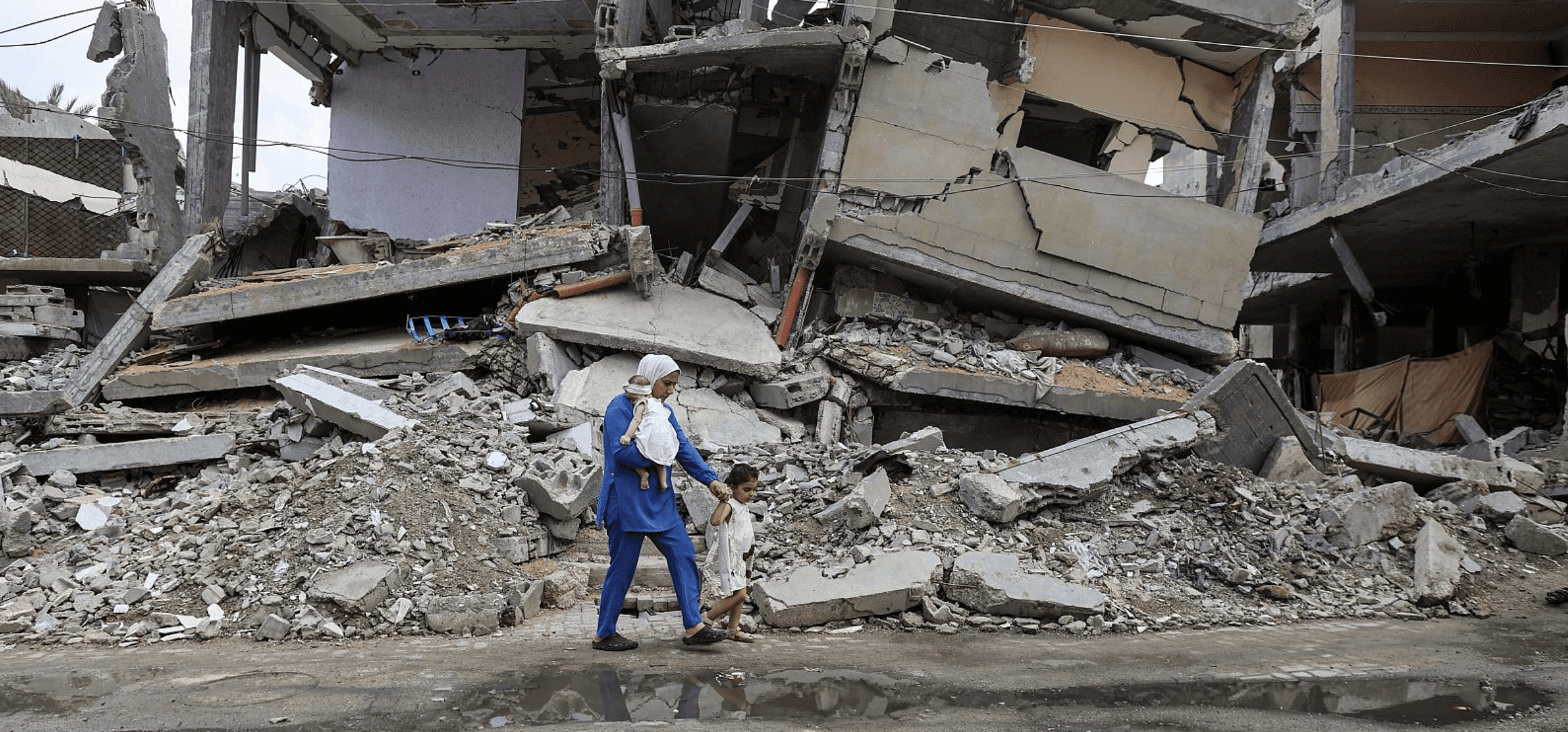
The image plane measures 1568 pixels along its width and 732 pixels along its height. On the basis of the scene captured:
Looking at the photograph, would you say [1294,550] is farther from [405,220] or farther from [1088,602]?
[405,220]

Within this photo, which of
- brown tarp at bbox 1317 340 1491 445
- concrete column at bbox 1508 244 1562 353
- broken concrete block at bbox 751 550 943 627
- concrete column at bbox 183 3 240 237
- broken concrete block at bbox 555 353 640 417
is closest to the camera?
broken concrete block at bbox 751 550 943 627

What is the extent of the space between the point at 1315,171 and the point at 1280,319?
25.1 feet

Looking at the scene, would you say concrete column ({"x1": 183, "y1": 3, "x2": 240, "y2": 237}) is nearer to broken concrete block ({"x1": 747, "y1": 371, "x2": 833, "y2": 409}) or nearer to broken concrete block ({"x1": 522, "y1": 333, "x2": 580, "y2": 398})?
broken concrete block ({"x1": 522, "y1": 333, "x2": 580, "y2": 398})

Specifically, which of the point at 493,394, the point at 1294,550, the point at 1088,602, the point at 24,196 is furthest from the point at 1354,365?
the point at 24,196

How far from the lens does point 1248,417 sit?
26.0 feet

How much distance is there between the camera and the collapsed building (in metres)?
5.64

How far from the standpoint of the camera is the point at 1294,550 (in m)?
6.43

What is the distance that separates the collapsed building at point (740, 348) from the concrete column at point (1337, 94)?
1.81m

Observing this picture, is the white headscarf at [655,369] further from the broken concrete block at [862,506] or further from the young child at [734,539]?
the broken concrete block at [862,506]

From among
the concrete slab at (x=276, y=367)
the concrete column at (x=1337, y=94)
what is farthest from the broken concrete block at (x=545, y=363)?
the concrete column at (x=1337, y=94)

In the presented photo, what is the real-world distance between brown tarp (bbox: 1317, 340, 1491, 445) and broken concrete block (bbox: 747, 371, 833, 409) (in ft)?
29.9

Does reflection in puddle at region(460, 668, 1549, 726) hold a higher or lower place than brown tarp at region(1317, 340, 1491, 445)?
lower

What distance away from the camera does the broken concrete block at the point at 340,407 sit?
7082mm

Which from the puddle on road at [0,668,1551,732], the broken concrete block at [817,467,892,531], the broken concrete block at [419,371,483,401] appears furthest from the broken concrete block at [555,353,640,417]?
the puddle on road at [0,668,1551,732]
